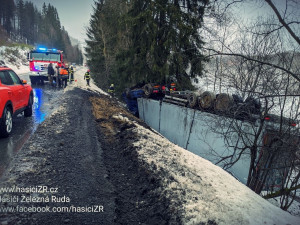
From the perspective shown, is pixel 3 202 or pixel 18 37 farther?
pixel 18 37

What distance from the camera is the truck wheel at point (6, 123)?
5.66 metres

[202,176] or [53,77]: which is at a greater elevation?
[53,77]

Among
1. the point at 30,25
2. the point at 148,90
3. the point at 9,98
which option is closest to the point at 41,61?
the point at 148,90

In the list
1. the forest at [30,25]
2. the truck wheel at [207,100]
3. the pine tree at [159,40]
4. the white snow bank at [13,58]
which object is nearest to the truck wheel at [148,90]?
the pine tree at [159,40]

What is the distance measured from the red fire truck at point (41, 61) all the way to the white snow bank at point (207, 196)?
15.4m

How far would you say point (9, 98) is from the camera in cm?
600

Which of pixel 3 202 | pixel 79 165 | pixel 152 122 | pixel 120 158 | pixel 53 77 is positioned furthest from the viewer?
pixel 53 77

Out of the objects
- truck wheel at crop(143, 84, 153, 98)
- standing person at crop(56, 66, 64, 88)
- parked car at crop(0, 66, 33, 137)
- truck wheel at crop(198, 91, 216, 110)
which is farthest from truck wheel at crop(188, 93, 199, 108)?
standing person at crop(56, 66, 64, 88)

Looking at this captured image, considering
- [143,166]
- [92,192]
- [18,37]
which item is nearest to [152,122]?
[143,166]

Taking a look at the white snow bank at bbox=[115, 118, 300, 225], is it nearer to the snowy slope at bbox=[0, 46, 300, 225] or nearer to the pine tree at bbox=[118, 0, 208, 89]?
the snowy slope at bbox=[0, 46, 300, 225]

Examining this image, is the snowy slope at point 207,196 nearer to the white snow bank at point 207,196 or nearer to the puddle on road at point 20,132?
the white snow bank at point 207,196

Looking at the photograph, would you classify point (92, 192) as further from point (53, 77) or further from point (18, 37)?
point (18, 37)

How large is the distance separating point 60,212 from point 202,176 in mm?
3144

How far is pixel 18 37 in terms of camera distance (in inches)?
3253
